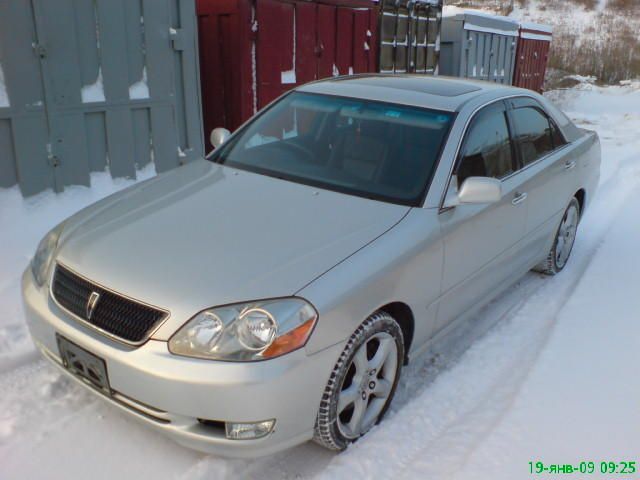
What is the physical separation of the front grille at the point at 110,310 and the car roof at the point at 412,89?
6.54 feet

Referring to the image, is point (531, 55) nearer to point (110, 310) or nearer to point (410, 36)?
point (410, 36)

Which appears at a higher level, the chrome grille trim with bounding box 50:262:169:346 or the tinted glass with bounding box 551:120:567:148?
the tinted glass with bounding box 551:120:567:148

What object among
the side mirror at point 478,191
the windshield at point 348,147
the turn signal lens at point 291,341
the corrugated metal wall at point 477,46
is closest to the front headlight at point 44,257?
the windshield at point 348,147

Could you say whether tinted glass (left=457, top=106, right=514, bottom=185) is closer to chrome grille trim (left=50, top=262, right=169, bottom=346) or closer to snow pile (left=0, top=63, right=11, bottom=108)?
chrome grille trim (left=50, top=262, right=169, bottom=346)

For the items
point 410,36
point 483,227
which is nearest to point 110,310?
point 483,227

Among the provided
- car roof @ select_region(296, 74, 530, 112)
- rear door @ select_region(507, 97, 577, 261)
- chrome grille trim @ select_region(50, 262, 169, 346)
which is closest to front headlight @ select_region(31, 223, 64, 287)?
chrome grille trim @ select_region(50, 262, 169, 346)

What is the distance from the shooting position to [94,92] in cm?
530

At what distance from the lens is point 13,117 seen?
15.6 feet

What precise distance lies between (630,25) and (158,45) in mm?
37288

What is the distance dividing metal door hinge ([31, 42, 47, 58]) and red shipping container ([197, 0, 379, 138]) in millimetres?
2554

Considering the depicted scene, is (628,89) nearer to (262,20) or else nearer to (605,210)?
(605,210)

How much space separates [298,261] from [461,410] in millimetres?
1253

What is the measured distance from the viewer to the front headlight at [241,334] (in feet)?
7.34

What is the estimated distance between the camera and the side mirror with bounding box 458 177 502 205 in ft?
9.93
